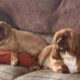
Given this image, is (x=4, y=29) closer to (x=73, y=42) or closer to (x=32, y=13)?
(x=32, y=13)

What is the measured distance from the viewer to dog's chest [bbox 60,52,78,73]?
2.46m

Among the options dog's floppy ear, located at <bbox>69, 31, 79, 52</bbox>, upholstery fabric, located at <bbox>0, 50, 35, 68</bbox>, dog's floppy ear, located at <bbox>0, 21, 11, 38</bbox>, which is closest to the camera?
dog's floppy ear, located at <bbox>69, 31, 79, 52</bbox>

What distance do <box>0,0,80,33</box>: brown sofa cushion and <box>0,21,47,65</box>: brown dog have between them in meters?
0.10

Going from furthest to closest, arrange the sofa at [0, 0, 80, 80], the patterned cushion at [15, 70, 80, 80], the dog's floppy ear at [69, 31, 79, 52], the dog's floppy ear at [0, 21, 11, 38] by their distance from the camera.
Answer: the dog's floppy ear at [0, 21, 11, 38] < the sofa at [0, 0, 80, 80] < the dog's floppy ear at [69, 31, 79, 52] < the patterned cushion at [15, 70, 80, 80]

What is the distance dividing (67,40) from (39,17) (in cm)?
75

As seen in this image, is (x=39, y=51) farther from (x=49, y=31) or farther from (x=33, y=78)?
(x=33, y=78)

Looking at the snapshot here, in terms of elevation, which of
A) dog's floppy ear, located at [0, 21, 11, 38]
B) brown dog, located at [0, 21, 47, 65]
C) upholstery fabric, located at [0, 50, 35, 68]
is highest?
dog's floppy ear, located at [0, 21, 11, 38]

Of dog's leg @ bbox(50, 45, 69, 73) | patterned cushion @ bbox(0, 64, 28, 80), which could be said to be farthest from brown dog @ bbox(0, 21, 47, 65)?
dog's leg @ bbox(50, 45, 69, 73)

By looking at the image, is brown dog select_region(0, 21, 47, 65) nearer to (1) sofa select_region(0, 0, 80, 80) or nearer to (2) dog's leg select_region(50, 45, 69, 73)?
(1) sofa select_region(0, 0, 80, 80)

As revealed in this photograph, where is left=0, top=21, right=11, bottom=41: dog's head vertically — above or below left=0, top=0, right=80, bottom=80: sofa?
below

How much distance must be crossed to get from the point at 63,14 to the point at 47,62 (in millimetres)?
527

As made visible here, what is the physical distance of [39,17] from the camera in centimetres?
311

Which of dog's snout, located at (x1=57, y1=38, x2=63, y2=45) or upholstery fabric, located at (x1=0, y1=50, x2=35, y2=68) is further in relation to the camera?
upholstery fabric, located at (x1=0, y1=50, x2=35, y2=68)

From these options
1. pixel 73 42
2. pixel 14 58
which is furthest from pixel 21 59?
pixel 73 42
